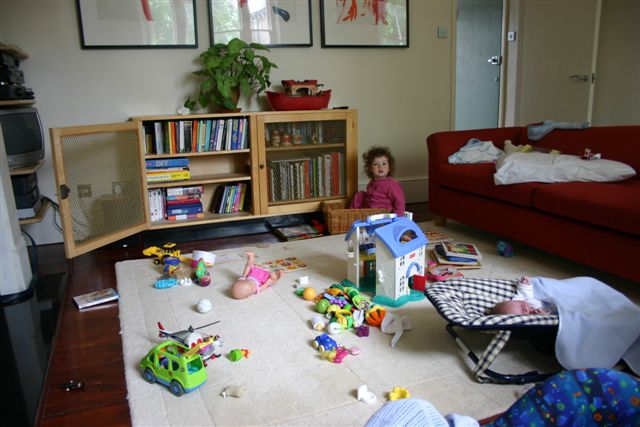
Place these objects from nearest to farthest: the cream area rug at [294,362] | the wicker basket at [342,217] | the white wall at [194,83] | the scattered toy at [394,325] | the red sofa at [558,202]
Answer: the cream area rug at [294,362]
the scattered toy at [394,325]
the red sofa at [558,202]
the white wall at [194,83]
the wicker basket at [342,217]

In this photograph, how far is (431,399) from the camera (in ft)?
5.08

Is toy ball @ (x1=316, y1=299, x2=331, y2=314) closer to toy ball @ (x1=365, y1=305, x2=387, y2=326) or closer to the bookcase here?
toy ball @ (x1=365, y1=305, x2=387, y2=326)

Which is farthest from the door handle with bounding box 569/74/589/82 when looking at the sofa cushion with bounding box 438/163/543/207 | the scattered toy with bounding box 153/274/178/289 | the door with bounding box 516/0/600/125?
the scattered toy with bounding box 153/274/178/289

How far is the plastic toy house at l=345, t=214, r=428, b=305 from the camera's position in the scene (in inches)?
86.1

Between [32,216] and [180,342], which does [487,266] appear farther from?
[32,216]

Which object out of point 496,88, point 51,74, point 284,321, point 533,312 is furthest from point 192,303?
point 496,88

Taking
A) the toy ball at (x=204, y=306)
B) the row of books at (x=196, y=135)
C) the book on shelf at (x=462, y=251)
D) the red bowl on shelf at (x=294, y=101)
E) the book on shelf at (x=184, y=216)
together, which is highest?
the red bowl on shelf at (x=294, y=101)

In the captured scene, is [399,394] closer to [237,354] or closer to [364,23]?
[237,354]

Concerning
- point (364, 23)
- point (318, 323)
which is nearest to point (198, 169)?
point (364, 23)

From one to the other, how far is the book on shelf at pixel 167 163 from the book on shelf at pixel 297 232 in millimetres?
757

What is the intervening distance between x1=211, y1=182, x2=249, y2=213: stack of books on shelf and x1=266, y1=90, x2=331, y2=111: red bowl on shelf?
0.59 metres

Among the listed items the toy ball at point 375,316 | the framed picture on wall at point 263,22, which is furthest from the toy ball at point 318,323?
the framed picture on wall at point 263,22

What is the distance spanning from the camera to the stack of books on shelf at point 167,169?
3289mm

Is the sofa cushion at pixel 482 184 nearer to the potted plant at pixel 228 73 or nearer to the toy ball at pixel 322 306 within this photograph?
the toy ball at pixel 322 306
